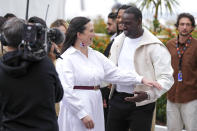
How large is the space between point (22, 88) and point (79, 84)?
1.38m

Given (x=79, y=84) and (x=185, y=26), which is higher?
(x=185, y=26)

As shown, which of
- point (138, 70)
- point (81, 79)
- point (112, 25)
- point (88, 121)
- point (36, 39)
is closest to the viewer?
point (36, 39)

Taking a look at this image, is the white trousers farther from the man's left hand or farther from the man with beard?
the man's left hand

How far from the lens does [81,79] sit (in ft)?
13.6

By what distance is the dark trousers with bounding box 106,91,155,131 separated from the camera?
4.64m

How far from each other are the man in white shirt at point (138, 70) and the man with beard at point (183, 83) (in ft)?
3.25

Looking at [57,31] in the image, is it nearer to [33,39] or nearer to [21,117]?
[33,39]

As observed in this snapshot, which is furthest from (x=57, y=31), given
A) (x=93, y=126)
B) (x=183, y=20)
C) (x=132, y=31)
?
(x=183, y=20)

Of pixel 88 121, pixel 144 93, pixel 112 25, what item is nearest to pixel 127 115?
pixel 144 93

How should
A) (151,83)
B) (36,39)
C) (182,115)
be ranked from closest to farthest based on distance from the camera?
(36,39) → (151,83) → (182,115)

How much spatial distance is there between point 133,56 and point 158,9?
17.6 ft

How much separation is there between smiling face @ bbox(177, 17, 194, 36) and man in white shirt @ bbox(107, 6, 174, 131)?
3.96 feet

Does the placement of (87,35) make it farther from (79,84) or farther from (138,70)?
(138,70)

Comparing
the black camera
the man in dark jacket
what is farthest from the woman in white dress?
the black camera
